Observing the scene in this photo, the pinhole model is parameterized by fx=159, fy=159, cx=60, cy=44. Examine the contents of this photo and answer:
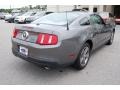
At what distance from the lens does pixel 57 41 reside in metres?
3.19

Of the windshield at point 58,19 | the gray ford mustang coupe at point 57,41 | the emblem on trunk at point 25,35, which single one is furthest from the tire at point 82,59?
the emblem on trunk at point 25,35

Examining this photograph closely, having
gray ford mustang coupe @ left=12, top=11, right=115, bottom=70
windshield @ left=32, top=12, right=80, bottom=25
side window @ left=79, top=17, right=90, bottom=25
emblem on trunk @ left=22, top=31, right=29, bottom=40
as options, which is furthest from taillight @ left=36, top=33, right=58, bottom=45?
side window @ left=79, top=17, right=90, bottom=25

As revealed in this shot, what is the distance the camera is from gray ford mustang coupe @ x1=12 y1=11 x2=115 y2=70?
10.5 ft

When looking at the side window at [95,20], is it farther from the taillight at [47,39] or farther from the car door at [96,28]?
the taillight at [47,39]

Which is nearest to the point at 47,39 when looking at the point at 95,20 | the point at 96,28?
the point at 96,28

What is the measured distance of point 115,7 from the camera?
23.3 meters

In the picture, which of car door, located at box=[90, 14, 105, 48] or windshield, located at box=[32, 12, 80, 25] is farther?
car door, located at box=[90, 14, 105, 48]

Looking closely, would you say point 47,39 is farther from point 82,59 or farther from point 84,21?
point 84,21

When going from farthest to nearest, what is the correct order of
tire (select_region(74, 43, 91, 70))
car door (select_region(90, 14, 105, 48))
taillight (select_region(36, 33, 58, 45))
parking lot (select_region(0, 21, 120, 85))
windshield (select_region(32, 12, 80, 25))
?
car door (select_region(90, 14, 105, 48)), windshield (select_region(32, 12, 80, 25)), tire (select_region(74, 43, 91, 70)), parking lot (select_region(0, 21, 120, 85)), taillight (select_region(36, 33, 58, 45))

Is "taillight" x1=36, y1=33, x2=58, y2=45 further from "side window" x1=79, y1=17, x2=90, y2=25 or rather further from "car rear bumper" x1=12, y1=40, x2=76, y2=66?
"side window" x1=79, y1=17, x2=90, y2=25

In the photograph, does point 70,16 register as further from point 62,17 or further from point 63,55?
point 63,55

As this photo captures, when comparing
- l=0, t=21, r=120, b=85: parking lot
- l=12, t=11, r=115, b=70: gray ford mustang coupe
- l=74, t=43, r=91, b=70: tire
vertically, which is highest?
l=12, t=11, r=115, b=70: gray ford mustang coupe

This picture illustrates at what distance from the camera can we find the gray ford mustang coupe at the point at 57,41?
321 centimetres
